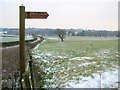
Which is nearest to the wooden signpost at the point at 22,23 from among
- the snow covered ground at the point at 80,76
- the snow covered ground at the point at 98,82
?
the snow covered ground at the point at 80,76

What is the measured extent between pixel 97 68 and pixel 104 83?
3.24 ft

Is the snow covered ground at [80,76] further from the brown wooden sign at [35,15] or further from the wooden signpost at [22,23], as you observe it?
the brown wooden sign at [35,15]

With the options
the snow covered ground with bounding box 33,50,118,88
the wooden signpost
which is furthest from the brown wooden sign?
the snow covered ground with bounding box 33,50,118,88

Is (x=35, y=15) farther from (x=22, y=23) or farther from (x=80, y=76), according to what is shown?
(x=80, y=76)

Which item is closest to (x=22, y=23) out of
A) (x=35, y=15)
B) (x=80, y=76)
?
(x=35, y=15)

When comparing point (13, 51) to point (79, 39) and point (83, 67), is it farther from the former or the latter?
point (79, 39)

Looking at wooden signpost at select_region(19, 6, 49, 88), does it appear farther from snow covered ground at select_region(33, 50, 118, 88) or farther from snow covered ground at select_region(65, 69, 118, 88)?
snow covered ground at select_region(65, 69, 118, 88)

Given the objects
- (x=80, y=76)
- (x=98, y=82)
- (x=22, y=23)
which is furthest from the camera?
(x=80, y=76)

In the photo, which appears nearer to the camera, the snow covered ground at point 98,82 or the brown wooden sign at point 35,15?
the brown wooden sign at point 35,15

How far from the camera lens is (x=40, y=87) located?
10.3 ft

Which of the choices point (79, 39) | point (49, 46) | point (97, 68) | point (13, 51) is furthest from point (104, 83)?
point (49, 46)

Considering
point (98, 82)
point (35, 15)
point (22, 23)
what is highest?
point (35, 15)

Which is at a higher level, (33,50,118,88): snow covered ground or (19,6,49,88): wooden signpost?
(19,6,49,88): wooden signpost

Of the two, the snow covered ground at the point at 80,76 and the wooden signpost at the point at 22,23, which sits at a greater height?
the wooden signpost at the point at 22,23
